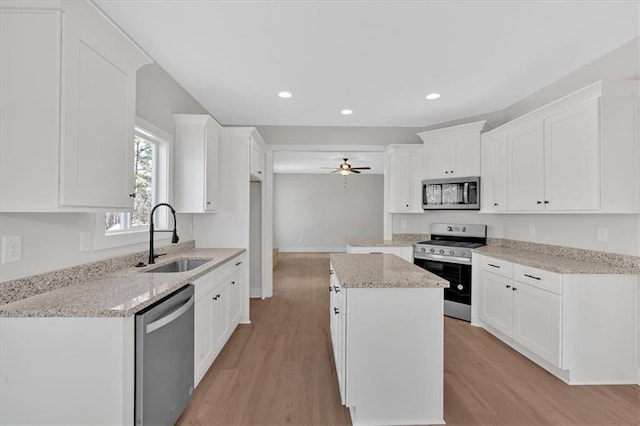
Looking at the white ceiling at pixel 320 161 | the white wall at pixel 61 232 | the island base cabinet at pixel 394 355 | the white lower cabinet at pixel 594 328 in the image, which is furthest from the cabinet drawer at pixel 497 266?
the white ceiling at pixel 320 161

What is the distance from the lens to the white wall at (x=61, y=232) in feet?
4.91

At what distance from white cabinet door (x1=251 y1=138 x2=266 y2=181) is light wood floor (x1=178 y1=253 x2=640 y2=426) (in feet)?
6.36

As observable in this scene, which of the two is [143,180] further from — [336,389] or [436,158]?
[436,158]

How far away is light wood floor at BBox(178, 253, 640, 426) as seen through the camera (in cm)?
191

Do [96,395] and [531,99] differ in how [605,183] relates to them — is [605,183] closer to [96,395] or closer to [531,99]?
[531,99]

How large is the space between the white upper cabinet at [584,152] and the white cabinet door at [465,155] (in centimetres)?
63

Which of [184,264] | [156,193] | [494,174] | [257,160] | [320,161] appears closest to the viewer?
[184,264]

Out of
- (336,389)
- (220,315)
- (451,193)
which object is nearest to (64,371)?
(220,315)

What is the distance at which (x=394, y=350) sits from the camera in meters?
1.81

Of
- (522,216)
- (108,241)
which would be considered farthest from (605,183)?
(108,241)

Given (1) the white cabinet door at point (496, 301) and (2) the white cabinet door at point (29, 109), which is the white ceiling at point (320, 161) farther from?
(2) the white cabinet door at point (29, 109)

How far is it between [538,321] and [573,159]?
4.51 feet

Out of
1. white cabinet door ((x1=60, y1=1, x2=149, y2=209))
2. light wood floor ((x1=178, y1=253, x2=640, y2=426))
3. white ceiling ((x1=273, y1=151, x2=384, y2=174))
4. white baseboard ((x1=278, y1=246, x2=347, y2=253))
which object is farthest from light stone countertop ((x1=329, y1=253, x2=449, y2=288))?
white baseboard ((x1=278, y1=246, x2=347, y2=253))

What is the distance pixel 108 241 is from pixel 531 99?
4.29m
